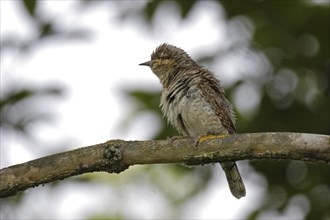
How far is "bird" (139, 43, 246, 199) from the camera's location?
22.0 feet

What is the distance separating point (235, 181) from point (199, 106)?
732mm

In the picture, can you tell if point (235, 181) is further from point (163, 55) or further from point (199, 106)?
point (163, 55)

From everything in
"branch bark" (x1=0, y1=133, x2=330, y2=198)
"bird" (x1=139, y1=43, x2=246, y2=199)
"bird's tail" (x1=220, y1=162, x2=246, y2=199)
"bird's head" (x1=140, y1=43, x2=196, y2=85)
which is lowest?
"branch bark" (x1=0, y1=133, x2=330, y2=198)

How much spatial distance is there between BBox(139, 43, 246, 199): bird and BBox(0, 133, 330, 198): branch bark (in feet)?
4.06

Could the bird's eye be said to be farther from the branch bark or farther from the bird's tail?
the branch bark

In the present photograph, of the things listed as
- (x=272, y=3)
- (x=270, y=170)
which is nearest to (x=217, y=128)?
(x=270, y=170)

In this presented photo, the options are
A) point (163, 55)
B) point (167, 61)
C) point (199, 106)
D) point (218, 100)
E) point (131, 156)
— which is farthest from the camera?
point (163, 55)

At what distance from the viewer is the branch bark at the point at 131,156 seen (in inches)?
197

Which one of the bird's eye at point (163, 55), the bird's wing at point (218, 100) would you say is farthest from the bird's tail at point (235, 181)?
the bird's eye at point (163, 55)

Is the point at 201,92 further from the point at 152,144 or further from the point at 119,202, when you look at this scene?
the point at 119,202

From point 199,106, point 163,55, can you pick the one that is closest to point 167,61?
point 163,55

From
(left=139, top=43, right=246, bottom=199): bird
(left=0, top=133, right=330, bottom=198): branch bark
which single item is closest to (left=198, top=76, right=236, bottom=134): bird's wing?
(left=139, top=43, right=246, bottom=199): bird

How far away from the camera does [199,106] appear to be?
6688mm

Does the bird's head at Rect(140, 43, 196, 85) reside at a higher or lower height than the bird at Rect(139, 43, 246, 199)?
higher
